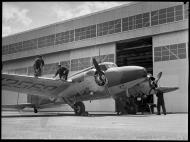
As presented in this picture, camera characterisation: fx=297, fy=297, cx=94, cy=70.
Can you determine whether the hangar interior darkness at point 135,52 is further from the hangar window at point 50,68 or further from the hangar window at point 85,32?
the hangar window at point 50,68

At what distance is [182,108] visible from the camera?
2608 centimetres

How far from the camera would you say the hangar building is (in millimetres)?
26734

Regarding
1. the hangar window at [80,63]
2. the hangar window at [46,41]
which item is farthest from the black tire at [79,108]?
the hangar window at [46,41]

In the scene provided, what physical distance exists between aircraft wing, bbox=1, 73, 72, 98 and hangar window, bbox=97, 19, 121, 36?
39.8 feet

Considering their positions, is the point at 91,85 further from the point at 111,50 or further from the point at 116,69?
the point at 111,50

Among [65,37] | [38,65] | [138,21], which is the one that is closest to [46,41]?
[65,37]

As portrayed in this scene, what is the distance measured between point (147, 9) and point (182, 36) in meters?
4.34

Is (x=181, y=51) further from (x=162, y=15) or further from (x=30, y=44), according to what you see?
(x=30, y=44)

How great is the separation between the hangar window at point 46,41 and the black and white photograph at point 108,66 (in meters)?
0.10

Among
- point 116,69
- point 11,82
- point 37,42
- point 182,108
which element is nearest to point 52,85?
point 11,82

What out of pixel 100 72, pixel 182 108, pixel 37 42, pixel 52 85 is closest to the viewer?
pixel 100 72

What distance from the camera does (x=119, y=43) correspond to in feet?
104

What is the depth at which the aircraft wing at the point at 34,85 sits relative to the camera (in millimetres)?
18453

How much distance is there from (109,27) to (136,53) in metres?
5.44
